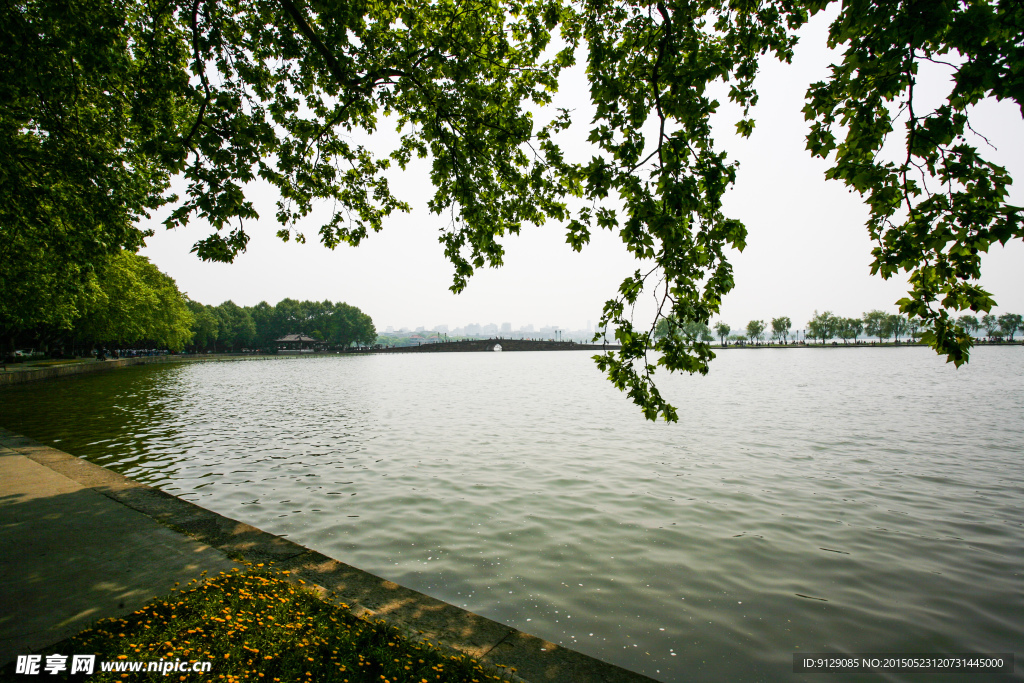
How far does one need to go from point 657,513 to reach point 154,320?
8061 cm

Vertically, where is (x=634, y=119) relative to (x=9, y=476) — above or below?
Result: above

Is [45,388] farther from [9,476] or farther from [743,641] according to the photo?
[743,641]

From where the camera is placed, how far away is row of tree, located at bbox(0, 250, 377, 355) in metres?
40.1

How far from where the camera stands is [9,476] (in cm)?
823

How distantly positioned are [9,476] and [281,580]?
7.68 metres

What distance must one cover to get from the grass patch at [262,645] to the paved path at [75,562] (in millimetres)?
406

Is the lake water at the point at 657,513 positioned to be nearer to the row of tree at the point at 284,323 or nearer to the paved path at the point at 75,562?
the paved path at the point at 75,562

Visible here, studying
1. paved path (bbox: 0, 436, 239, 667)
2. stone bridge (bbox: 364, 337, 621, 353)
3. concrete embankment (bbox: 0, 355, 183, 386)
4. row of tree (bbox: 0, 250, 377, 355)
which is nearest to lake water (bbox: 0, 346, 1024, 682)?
paved path (bbox: 0, 436, 239, 667)

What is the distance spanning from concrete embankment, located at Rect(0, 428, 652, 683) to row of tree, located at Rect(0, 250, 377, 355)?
1386cm

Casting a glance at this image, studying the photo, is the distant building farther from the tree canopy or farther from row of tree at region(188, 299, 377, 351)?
the tree canopy

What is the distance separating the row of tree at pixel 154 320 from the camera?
1578 inches

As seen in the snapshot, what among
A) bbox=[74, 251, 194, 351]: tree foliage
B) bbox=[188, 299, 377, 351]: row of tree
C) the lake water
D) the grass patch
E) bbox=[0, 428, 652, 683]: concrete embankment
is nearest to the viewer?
the grass patch

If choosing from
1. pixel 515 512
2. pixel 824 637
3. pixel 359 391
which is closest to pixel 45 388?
pixel 359 391

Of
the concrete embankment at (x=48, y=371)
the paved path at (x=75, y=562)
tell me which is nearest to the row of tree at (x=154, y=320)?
the concrete embankment at (x=48, y=371)
